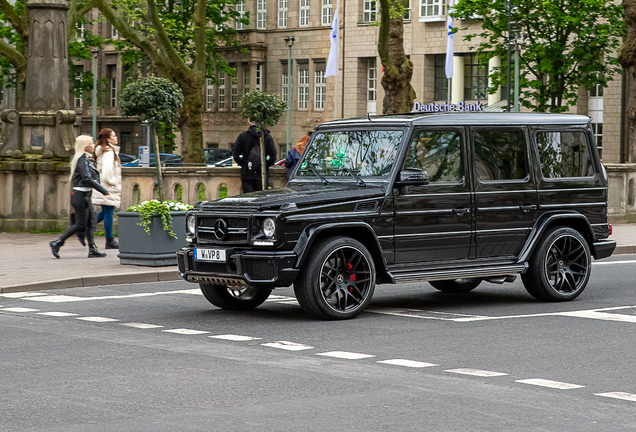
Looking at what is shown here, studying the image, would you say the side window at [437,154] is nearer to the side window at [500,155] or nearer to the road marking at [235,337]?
the side window at [500,155]

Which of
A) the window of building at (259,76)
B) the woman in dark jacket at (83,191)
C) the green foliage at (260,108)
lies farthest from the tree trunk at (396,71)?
the window of building at (259,76)

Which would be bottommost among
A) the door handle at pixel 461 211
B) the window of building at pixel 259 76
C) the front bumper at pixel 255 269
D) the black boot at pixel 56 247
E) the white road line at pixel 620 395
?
the white road line at pixel 620 395

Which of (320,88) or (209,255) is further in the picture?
(320,88)

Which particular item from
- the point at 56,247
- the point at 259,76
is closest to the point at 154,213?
the point at 56,247

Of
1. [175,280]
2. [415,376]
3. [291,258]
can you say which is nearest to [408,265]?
[291,258]

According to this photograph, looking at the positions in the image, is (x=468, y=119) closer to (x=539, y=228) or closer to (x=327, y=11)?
(x=539, y=228)

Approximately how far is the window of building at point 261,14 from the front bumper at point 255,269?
2383 inches

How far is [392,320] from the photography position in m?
11.1

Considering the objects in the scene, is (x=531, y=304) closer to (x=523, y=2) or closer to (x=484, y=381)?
(x=484, y=381)

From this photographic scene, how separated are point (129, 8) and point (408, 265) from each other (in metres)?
20.4

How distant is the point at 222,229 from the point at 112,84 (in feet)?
228

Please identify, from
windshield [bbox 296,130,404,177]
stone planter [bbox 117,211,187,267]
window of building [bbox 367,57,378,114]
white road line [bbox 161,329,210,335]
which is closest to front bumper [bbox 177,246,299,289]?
white road line [bbox 161,329,210,335]

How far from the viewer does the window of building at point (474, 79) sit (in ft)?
192

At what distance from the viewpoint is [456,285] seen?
44.8 ft
